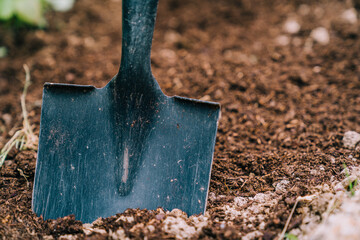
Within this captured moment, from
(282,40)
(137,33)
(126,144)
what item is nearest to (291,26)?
(282,40)

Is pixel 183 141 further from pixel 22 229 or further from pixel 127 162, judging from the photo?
pixel 22 229

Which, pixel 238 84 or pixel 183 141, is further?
pixel 238 84

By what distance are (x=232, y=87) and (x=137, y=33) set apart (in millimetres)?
894

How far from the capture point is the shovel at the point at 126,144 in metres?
1.17

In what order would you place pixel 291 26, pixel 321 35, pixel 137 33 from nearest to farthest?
pixel 137 33 < pixel 321 35 < pixel 291 26

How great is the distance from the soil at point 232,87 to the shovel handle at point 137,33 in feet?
1.85

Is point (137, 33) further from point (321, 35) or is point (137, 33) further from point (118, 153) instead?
point (321, 35)

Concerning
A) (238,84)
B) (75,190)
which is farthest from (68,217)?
(238,84)

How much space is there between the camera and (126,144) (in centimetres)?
125

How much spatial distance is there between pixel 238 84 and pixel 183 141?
810 mm

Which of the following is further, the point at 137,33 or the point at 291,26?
the point at 291,26

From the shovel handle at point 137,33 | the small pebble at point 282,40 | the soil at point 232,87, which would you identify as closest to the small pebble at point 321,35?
the soil at point 232,87

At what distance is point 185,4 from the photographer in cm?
265

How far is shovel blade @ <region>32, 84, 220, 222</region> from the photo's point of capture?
3.88 feet
